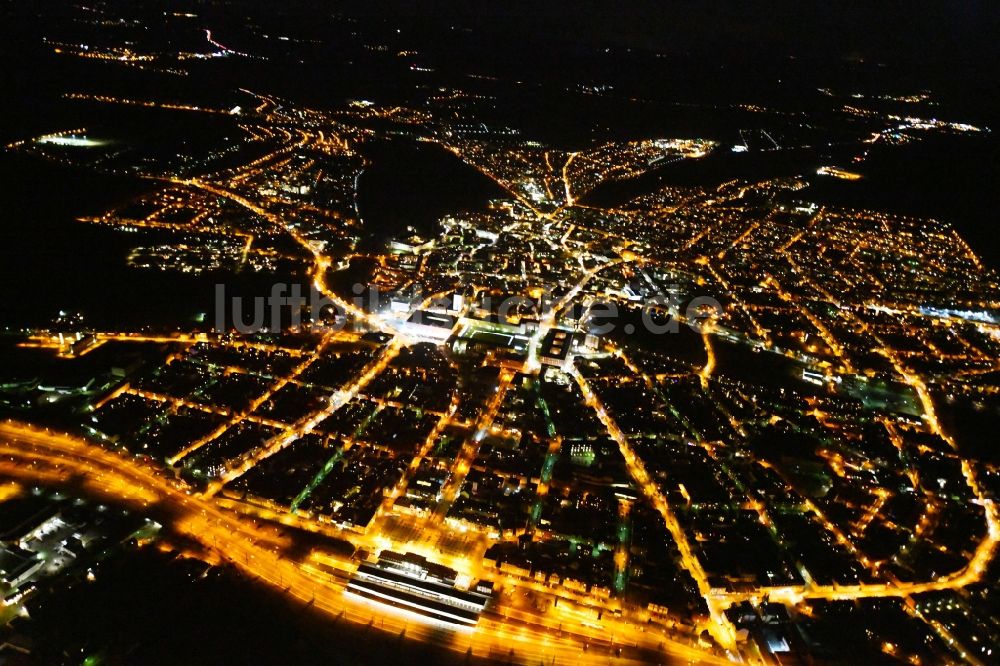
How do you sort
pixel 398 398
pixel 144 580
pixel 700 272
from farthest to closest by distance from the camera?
1. pixel 700 272
2. pixel 398 398
3. pixel 144 580

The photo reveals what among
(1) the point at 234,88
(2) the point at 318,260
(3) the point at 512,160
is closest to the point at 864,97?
(3) the point at 512,160

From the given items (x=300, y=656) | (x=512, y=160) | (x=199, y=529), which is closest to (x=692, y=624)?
(x=300, y=656)

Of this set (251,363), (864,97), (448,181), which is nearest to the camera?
(251,363)

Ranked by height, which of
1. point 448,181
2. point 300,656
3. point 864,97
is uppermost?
point 864,97

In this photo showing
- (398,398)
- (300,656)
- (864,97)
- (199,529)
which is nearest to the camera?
(300,656)

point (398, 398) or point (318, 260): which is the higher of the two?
point (318, 260)

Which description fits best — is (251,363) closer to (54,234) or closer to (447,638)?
(447,638)

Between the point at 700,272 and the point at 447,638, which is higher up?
the point at 700,272

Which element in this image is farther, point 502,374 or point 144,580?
point 502,374

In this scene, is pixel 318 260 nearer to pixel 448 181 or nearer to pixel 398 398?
pixel 398 398
